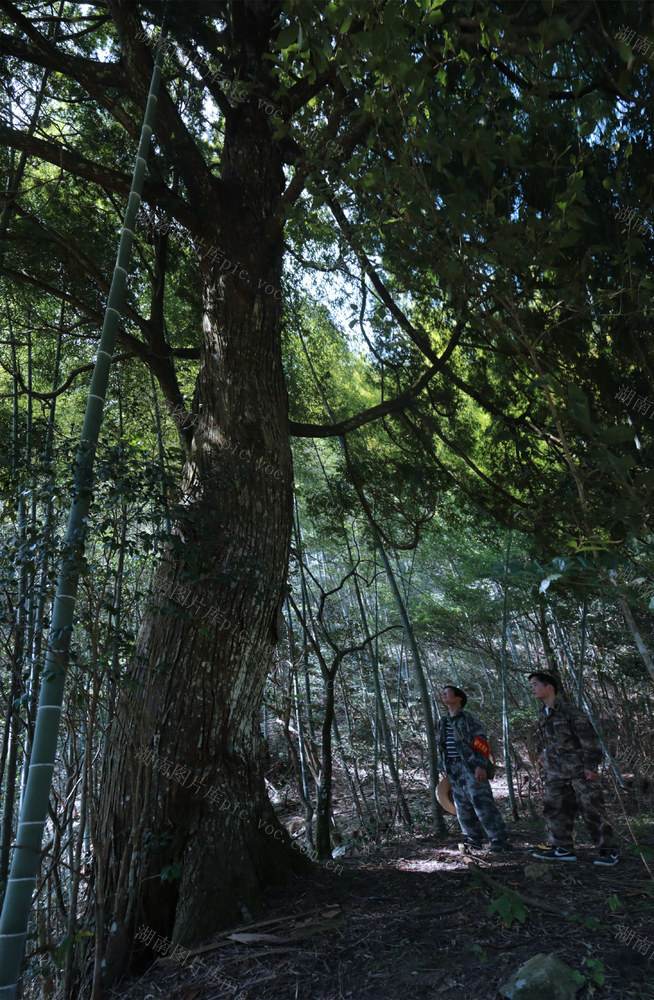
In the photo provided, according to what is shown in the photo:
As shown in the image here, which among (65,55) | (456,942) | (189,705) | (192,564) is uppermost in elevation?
(65,55)

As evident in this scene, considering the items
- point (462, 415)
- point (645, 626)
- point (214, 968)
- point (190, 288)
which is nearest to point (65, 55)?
point (190, 288)

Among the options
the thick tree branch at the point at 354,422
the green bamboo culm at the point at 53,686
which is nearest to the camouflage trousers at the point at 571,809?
the thick tree branch at the point at 354,422

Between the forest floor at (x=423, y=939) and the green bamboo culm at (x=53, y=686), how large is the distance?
0.86 m

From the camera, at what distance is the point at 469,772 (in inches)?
154

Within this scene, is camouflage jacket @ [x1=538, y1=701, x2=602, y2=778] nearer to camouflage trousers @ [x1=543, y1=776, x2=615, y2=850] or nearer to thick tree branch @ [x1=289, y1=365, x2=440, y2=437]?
camouflage trousers @ [x1=543, y1=776, x2=615, y2=850]

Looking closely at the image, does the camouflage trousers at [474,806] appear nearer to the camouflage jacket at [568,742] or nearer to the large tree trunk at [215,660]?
the camouflage jacket at [568,742]

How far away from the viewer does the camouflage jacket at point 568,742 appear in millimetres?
3492

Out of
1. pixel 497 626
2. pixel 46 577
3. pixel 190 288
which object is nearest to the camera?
pixel 46 577

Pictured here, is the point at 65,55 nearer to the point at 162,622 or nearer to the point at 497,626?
the point at 162,622

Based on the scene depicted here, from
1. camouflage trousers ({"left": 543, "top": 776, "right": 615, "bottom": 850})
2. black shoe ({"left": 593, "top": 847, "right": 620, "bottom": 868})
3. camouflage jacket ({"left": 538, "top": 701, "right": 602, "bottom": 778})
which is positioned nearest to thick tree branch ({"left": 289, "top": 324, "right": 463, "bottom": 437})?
camouflage jacket ({"left": 538, "top": 701, "right": 602, "bottom": 778})

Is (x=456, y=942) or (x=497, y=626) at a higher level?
(x=497, y=626)

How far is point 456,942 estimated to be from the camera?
218cm

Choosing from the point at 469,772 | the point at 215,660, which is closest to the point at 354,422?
the point at 215,660

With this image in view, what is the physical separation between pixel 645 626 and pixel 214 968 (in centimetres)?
754
